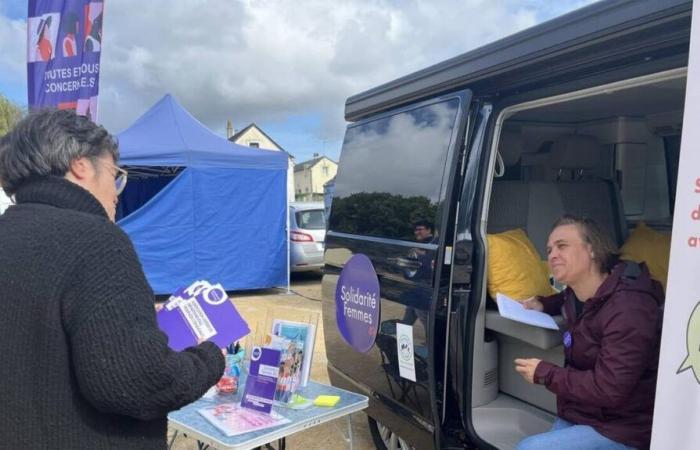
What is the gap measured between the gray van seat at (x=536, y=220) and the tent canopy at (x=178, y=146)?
6.36 metres

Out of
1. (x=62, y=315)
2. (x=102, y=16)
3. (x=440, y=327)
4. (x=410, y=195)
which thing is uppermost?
(x=102, y=16)

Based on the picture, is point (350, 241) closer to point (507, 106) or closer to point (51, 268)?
point (507, 106)

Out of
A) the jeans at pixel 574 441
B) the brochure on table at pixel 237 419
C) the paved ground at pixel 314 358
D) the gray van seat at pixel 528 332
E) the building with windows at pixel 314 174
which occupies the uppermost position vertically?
the building with windows at pixel 314 174

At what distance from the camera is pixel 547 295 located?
10.1 feet

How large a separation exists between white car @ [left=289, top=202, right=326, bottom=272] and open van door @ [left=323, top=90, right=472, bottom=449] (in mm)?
6699

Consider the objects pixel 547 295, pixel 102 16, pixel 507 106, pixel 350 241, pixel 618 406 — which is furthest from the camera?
pixel 102 16

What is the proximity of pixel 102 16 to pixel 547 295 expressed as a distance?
5.31m

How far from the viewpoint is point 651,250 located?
3.27 meters

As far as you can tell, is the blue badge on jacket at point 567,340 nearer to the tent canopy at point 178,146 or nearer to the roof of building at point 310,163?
the tent canopy at point 178,146

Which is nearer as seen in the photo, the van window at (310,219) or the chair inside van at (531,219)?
the chair inside van at (531,219)

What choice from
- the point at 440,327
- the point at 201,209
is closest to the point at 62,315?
the point at 440,327

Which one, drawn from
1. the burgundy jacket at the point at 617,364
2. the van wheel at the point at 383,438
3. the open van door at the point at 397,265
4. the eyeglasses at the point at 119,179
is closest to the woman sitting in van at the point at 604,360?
the burgundy jacket at the point at 617,364

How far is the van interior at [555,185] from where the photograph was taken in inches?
106

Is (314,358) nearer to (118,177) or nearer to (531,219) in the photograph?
(531,219)
